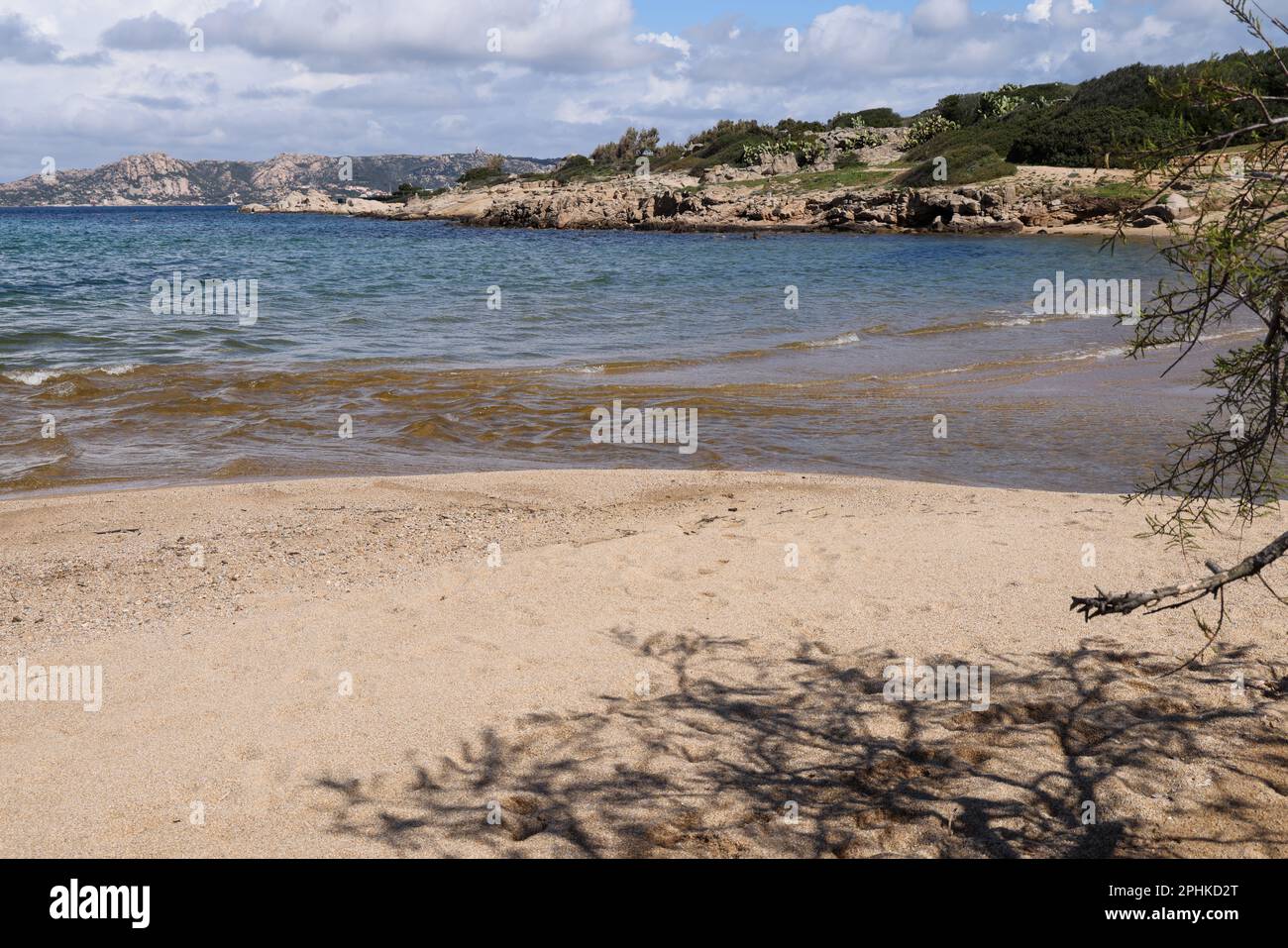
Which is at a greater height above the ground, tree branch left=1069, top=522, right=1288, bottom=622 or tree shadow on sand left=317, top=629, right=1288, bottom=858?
tree branch left=1069, top=522, right=1288, bottom=622

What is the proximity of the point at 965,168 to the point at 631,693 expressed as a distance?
53676mm

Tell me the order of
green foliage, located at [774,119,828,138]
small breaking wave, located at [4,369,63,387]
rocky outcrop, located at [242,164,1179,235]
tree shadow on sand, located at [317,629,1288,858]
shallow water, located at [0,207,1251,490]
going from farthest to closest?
1. green foliage, located at [774,119,828,138]
2. rocky outcrop, located at [242,164,1179,235]
3. small breaking wave, located at [4,369,63,387]
4. shallow water, located at [0,207,1251,490]
5. tree shadow on sand, located at [317,629,1288,858]

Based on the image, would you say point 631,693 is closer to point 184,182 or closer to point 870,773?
point 870,773

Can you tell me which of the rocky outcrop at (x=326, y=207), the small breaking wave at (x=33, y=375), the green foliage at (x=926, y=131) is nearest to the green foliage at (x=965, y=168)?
the green foliage at (x=926, y=131)

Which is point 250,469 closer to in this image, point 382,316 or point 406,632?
point 406,632

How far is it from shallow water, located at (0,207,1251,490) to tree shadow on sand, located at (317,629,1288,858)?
17.4ft

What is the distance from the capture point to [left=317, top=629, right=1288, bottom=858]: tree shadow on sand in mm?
3992

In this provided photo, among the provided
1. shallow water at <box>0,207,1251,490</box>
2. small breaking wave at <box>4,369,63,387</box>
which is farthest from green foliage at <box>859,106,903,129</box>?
small breaking wave at <box>4,369,63,387</box>

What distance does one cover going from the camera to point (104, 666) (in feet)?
18.5

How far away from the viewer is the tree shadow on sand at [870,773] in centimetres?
399

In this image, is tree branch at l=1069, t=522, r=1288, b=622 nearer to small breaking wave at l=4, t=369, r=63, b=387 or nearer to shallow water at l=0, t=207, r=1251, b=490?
shallow water at l=0, t=207, r=1251, b=490

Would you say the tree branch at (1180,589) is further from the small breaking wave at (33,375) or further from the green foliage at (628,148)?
the green foliage at (628,148)

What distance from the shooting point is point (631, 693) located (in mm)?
5293

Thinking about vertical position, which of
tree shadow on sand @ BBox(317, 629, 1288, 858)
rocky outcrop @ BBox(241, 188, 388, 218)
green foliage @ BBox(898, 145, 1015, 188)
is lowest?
tree shadow on sand @ BBox(317, 629, 1288, 858)
